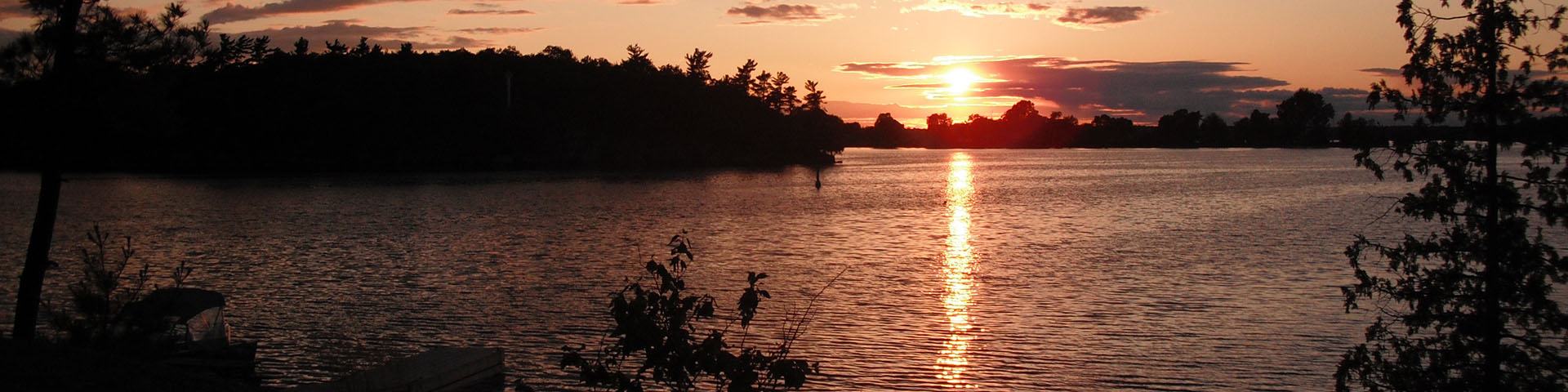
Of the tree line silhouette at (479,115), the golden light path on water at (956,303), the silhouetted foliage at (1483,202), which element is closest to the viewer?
the silhouetted foliage at (1483,202)

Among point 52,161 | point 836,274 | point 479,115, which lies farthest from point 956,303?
point 479,115

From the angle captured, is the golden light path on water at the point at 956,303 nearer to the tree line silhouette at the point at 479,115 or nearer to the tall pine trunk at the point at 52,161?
the tall pine trunk at the point at 52,161

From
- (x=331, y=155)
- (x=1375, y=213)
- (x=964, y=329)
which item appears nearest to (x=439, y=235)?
(x=964, y=329)

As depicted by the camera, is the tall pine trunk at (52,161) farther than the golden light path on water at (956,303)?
No

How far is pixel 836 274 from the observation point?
25.2m

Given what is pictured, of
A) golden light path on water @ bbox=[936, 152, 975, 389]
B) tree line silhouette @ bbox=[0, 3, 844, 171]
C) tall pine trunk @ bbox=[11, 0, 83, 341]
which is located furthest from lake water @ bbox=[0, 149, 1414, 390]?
tree line silhouette @ bbox=[0, 3, 844, 171]

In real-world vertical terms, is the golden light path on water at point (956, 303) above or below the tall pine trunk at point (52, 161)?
below

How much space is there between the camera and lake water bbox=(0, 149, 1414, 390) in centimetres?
1500

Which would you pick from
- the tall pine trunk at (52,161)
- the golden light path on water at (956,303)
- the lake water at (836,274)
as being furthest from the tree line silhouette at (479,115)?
the tall pine trunk at (52,161)

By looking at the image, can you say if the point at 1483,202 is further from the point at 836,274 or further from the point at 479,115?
the point at 479,115

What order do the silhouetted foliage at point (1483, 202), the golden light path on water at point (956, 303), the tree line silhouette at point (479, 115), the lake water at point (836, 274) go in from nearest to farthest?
the silhouetted foliage at point (1483, 202)
the golden light path on water at point (956, 303)
the lake water at point (836, 274)
the tree line silhouette at point (479, 115)

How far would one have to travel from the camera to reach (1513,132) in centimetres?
984

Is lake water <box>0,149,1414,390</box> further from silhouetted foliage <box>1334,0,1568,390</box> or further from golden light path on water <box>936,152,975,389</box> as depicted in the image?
silhouetted foliage <box>1334,0,1568,390</box>

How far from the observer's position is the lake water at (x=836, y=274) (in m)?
15.0
